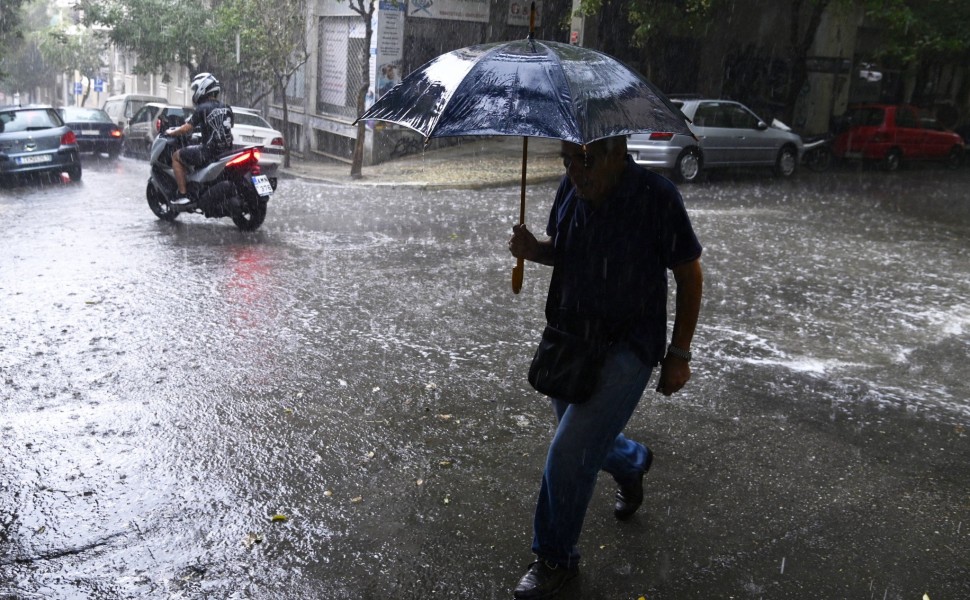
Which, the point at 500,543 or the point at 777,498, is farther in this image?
the point at 777,498

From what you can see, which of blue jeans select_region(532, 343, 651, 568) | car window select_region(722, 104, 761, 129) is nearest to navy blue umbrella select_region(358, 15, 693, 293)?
blue jeans select_region(532, 343, 651, 568)

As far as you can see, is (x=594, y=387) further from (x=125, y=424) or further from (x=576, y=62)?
(x=125, y=424)

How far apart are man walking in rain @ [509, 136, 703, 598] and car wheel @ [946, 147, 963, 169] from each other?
81.0 ft

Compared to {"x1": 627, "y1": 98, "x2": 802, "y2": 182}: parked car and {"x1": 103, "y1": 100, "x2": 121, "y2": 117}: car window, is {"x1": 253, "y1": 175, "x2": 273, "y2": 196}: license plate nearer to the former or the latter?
{"x1": 627, "y1": 98, "x2": 802, "y2": 182}: parked car

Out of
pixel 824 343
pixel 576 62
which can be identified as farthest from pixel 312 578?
pixel 824 343

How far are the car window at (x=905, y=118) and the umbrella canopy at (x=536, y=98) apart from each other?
2206 cm

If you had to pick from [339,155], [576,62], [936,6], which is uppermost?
[936,6]

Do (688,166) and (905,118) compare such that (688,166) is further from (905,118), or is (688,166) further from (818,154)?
(905,118)

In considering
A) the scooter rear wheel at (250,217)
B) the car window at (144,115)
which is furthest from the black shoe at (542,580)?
the car window at (144,115)

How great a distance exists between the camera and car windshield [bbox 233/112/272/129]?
67.7 feet

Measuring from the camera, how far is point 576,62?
341cm

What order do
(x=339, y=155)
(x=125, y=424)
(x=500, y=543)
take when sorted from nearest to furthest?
(x=500, y=543) → (x=125, y=424) → (x=339, y=155)

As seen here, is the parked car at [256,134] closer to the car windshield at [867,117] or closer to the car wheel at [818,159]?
the car wheel at [818,159]

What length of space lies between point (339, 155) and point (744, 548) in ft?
78.5
